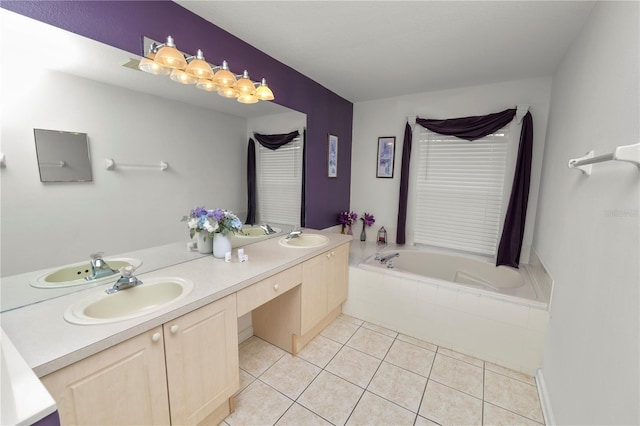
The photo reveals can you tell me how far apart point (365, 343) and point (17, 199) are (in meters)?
2.29

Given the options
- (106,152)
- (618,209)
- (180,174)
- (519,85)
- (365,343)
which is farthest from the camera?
(519,85)

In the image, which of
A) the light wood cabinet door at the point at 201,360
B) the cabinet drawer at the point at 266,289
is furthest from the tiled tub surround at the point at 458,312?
the light wood cabinet door at the point at 201,360

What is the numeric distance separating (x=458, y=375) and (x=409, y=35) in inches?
93.0

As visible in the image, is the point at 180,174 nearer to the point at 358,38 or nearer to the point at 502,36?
the point at 358,38

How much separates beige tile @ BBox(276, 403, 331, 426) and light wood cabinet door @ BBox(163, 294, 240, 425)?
1.14 feet

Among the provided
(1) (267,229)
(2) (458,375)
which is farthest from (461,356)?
(1) (267,229)

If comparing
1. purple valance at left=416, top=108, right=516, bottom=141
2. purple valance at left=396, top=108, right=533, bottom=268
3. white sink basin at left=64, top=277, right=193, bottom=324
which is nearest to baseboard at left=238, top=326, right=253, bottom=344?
white sink basin at left=64, top=277, right=193, bottom=324

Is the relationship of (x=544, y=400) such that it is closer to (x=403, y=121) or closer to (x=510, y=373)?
(x=510, y=373)

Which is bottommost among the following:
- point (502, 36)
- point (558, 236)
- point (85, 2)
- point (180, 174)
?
point (558, 236)

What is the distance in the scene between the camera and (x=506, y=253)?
2.58 meters

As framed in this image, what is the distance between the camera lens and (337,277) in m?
2.40

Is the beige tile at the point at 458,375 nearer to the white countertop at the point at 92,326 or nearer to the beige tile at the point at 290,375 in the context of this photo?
the beige tile at the point at 290,375

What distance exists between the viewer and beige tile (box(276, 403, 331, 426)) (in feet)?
4.89

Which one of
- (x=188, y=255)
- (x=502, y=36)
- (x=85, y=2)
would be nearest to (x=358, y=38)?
(x=502, y=36)
